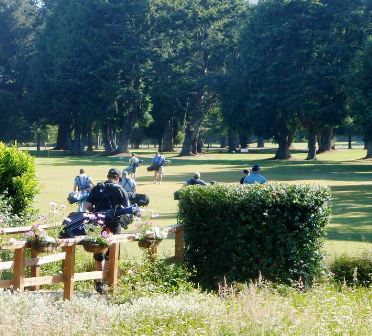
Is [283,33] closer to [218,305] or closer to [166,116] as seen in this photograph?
[166,116]

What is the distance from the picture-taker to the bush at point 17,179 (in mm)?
16016

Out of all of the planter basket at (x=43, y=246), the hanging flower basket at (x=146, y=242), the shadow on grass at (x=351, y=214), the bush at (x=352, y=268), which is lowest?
the shadow on grass at (x=351, y=214)

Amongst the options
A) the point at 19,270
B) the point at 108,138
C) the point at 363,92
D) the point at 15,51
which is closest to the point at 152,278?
the point at 19,270

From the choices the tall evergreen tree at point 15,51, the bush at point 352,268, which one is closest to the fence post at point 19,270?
the bush at point 352,268

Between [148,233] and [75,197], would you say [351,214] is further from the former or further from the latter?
[148,233]

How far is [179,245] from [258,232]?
4.37 feet

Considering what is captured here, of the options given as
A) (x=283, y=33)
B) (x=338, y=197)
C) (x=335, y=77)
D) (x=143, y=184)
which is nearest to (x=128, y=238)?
(x=338, y=197)

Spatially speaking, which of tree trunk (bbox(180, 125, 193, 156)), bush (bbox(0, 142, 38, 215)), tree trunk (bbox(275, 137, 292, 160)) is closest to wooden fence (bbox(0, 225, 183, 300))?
bush (bbox(0, 142, 38, 215))

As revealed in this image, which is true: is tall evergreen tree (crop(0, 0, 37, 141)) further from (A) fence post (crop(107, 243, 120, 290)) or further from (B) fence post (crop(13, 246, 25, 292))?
(B) fence post (crop(13, 246, 25, 292))

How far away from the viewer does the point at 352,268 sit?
12.5 m

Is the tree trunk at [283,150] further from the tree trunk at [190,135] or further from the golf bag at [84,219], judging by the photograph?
the golf bag at [84,219]

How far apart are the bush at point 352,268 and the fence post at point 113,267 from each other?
165 inches

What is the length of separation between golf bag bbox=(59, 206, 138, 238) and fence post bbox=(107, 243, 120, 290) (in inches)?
42.9

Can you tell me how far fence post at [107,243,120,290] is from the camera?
33.7ft
